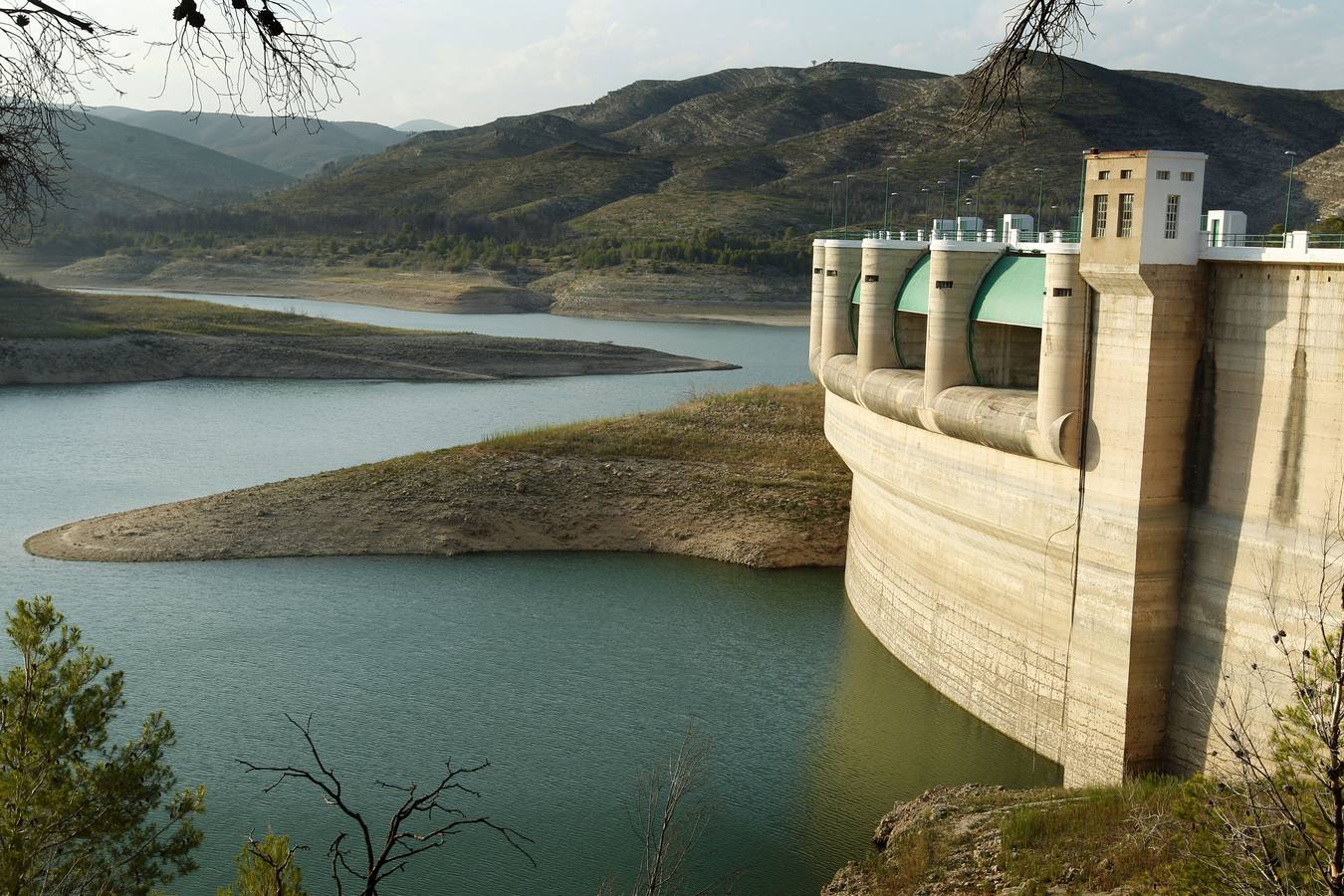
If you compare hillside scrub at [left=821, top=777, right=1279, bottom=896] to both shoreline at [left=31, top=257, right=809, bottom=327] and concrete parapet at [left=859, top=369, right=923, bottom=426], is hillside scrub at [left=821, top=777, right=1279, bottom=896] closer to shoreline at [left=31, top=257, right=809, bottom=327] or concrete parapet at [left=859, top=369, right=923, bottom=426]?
concrete parapet at [left=859, top=369, right=923, bottom=426]

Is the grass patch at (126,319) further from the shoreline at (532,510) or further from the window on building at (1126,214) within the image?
the window on building at (1126,214)

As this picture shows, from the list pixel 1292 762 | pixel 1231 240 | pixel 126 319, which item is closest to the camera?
pixel 1292 762

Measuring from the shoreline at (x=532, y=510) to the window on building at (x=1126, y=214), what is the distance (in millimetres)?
16334

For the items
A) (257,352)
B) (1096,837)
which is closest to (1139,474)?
(1096,837)

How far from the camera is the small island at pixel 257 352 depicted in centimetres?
6638

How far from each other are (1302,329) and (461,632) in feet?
56.2

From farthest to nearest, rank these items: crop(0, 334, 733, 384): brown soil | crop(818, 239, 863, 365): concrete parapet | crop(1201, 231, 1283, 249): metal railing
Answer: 1. crop(0, 334, 733, 384): brown soil
2. crop(818, 239, 863, 365): concrete parapet
3. crop(1201, 231, 1283, 249): metal railing

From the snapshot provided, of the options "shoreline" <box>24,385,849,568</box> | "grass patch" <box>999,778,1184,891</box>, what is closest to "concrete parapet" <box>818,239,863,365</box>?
"shoreline" <box>24,385,849,568</box>

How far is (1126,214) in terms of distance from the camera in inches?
679

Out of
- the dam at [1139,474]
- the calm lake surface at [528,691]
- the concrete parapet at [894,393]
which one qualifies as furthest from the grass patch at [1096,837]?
the concrete parapet at [894,393]

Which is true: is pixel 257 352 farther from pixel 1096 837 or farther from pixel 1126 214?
pixel 1096 837

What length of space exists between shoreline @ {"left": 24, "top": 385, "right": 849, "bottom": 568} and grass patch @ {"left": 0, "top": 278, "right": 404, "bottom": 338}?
131 feet

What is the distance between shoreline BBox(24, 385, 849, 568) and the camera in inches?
1280

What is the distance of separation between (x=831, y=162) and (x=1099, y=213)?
11256cm
